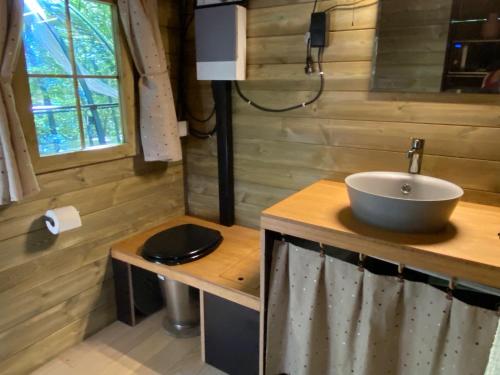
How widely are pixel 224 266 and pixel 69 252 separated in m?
0.76

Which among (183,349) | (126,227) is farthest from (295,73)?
(183,349)

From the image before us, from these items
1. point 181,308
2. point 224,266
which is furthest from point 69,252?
point 224,266

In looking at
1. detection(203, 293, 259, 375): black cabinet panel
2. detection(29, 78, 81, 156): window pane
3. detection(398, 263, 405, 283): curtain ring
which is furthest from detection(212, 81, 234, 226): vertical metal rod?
detection(398, 263, 405, 283): curtain ring

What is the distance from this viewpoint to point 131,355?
1.89 metres

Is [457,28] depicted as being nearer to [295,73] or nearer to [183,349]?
[295,73]

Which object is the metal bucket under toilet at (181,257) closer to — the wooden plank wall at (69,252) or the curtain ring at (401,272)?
the wooden plank wall at (69,252)

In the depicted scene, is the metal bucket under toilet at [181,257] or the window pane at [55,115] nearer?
the window pane at [55,115]

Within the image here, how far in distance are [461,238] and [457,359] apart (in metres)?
0.36

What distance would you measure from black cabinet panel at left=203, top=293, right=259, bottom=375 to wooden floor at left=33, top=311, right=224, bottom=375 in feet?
0.33

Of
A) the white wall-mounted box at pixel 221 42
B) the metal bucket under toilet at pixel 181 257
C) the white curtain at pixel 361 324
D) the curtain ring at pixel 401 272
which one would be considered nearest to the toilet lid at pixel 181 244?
the metal bucket under toilet at pixel 181 257

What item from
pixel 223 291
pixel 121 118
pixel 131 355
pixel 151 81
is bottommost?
pixel 131 355

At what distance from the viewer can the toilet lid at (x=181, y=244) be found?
1818 millimetres

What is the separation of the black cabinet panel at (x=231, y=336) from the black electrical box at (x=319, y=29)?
1225mm

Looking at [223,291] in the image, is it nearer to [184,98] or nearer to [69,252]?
[69,252]
